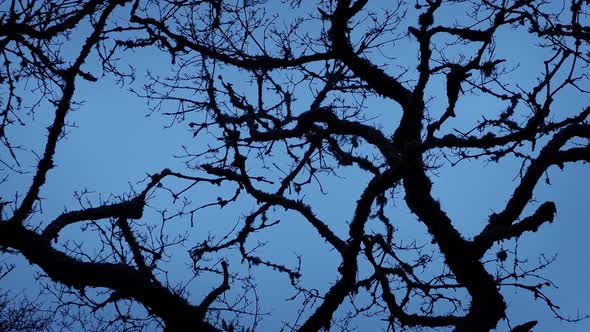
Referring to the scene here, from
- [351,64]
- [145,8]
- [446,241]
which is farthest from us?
[351,64]

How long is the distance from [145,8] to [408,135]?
145 inches

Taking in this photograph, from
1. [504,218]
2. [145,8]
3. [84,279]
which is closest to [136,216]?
[84,279]

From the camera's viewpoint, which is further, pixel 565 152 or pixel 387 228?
pixel 387 228

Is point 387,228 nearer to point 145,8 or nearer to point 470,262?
point 470,262

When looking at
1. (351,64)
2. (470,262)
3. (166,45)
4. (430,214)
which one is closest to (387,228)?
(430,214)

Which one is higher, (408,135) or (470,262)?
(408,135)

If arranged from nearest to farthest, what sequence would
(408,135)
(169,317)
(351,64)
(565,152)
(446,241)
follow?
(169,317)
(565,152)
(446,241)
(408,135)
(351,64)

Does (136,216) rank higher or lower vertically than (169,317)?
higher

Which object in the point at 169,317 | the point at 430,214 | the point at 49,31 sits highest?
the point at 49,31

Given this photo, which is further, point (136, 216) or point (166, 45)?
point (166, 45)

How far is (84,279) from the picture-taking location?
420 centimetres

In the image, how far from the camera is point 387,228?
6500mm

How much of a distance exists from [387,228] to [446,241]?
168 cm

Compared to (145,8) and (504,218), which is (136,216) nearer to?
(145,8)
